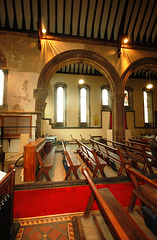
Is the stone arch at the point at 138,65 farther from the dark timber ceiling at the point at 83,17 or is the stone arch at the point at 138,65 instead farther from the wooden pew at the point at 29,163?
the wooden pew at the point at 29,163

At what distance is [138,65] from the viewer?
21.6 ft

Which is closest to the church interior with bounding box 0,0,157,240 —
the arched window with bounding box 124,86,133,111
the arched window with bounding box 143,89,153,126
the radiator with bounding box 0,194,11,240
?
the radiator with bounding box 0,194,11,240

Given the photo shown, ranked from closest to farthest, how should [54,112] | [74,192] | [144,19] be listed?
[74,192] → [144,19] → [54,112]

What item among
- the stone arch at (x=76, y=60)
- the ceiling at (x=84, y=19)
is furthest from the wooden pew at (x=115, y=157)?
the ceiling at (x=84, y=19)

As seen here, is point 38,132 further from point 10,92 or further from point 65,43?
point 65,43

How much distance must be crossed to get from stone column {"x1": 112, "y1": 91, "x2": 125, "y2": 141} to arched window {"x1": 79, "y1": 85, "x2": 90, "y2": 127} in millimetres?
3344

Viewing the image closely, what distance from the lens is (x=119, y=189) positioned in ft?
7.57

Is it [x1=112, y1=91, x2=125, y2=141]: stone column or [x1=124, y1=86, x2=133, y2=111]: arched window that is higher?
[x1=124, y1=86, x2=133, y2=111]: arched window

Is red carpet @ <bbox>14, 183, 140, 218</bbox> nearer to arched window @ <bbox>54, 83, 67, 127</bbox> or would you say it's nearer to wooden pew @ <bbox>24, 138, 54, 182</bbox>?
wooden pew @ <bbox>24, 138, 54, 182</bbox>

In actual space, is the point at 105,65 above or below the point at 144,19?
below

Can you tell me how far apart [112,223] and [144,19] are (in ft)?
27.9

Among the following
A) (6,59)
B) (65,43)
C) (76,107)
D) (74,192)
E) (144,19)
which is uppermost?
(144,19)

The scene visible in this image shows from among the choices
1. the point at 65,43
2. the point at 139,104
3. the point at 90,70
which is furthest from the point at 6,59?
the point at 139,104

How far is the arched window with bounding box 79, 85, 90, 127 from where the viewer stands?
9382 mm
